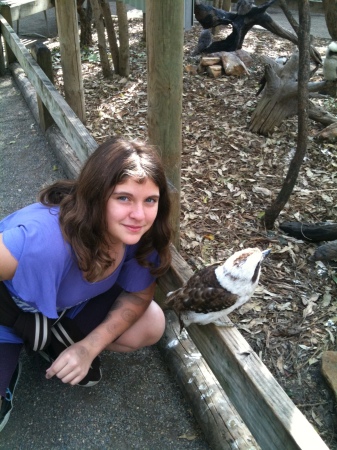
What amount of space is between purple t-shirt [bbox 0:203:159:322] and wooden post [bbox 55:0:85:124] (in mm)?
3219

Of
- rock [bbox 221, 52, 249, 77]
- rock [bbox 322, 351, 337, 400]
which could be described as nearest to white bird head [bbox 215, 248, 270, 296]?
rock [bbox 322, 351, 337, 400]

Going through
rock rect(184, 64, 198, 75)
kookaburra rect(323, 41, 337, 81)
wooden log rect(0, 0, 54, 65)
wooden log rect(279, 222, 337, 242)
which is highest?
wooden log rect(0, 0, 54, 65)

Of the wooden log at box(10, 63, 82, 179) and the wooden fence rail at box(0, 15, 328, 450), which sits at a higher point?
the wooden fence rail at box(0, 15, 328, 450)

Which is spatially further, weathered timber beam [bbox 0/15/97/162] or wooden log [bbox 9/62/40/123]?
wooden log [bbox 9/62/40/123]


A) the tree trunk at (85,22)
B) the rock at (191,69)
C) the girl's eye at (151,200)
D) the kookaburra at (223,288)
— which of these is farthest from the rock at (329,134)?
the tree trunk at (85,22)

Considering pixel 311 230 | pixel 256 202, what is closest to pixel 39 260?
pixel 311 230

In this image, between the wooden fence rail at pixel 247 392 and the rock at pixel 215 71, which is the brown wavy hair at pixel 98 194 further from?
the rock at pixel 215 71

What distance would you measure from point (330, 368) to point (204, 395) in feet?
3.20

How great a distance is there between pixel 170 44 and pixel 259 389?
156cm

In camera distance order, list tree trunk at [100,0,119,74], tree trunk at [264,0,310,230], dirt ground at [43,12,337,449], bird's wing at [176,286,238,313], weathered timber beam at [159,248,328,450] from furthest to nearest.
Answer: tree trunk at [100,0,119,74] < tree trunk at [264,0,310,230] < dirt ground at [43,12,337,449] < bird's wing at [176,286,238,313] < weathered timber beam at [159,248,328,450]

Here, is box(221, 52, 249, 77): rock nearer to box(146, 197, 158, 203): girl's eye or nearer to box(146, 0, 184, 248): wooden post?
box(146, 0, 184, 248): wooden post

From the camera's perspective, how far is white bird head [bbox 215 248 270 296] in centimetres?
A: 182

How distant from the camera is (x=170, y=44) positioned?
2.15m

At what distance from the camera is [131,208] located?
1.70m
